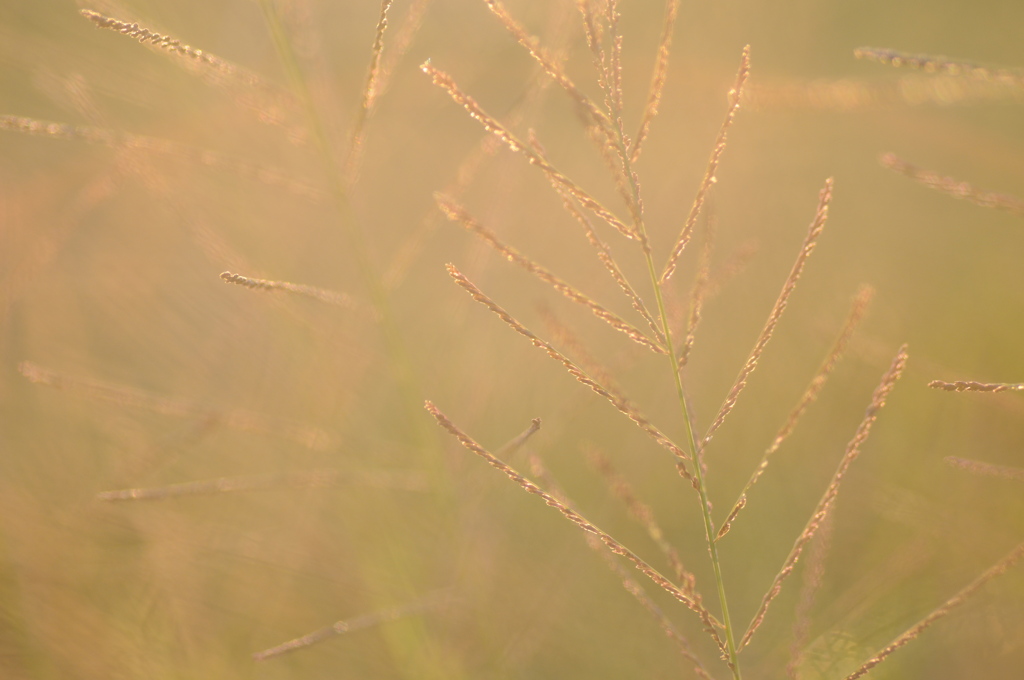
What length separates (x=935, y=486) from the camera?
4.31 ft

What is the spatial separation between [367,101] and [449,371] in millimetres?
997

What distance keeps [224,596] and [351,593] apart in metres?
0.23

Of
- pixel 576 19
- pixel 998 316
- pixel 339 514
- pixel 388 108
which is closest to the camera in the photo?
pixel 576 19

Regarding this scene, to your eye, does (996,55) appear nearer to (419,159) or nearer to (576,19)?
(419,159)

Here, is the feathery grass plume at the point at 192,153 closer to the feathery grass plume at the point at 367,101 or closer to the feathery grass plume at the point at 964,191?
the feathery grass plume at the point at 367,101

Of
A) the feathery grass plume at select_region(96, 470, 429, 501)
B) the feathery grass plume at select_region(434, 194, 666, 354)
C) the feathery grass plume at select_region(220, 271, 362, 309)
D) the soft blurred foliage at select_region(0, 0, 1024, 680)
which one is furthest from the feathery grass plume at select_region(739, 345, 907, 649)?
the feathery grass plume at select_region(96, 470, 429, 501)

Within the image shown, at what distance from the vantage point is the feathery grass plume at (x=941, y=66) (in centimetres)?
46

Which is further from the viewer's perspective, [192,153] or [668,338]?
[192,153]

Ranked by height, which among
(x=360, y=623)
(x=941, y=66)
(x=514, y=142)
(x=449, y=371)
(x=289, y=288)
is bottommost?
(x=449, y=371)

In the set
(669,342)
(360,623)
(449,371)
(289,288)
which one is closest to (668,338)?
(669,342)

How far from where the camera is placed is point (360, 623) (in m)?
0.81

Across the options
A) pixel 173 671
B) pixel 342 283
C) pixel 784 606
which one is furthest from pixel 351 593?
pixel 342 283

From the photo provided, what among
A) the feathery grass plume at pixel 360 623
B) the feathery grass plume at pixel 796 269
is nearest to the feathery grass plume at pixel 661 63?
the feathery grass plume at pixel 796 269

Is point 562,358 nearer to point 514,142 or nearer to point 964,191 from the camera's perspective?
point 514,142
